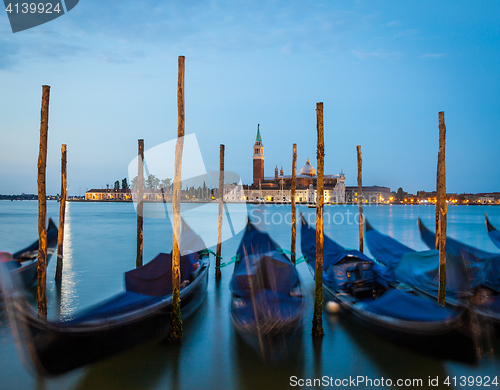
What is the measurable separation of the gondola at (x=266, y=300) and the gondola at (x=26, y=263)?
3.58 meters

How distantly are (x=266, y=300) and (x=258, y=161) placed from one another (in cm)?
7024

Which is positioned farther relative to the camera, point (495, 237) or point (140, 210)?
point (495, 237)

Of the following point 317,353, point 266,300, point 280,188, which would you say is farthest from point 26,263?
point 280,188

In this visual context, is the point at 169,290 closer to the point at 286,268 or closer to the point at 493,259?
the point at 286,268

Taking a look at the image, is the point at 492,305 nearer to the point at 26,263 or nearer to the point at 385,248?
the point at 385,248

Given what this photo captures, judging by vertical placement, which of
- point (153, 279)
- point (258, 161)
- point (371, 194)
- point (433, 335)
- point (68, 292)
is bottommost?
point (68, 292)

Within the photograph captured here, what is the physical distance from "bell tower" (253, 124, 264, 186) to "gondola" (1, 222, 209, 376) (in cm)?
6845

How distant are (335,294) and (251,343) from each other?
151 cm

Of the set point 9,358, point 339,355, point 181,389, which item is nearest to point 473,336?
point 339,355

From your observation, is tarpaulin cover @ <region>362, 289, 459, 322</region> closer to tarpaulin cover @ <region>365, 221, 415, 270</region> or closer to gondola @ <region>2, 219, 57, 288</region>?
tarpaulin cover @ <region>365, 221, 415, 270</region>

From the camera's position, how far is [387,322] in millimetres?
3680

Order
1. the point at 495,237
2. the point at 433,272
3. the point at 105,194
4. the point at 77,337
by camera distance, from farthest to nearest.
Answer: the point at 105,194
the point at 495,237
the point at 433,272
the point at 77,337

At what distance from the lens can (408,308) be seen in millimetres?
3674

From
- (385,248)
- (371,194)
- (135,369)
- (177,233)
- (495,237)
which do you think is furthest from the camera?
(371,194)
